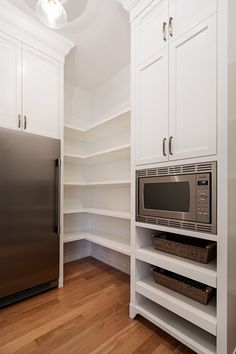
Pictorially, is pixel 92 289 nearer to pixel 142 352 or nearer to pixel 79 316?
pixel 79 316

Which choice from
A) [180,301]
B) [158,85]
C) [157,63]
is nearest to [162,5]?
[157,63]

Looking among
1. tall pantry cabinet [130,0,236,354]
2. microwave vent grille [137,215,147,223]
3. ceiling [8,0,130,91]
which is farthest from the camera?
ceiling [8,0,130,91]

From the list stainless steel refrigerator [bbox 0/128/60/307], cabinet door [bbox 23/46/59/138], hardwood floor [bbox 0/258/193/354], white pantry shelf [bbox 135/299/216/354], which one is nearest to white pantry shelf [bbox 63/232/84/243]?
stainless steel refrigerator [bbox 0/128/60/307]

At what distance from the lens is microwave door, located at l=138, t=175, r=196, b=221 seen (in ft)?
4.09

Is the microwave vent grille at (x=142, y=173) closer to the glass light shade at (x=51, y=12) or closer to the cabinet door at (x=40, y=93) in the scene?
the cabinet door at (x=40, y=93)

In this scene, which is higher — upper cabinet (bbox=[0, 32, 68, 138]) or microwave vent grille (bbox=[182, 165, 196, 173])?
upper cabinet (bbox=[0, 32, 68, 138])

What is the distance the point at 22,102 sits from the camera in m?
1.87

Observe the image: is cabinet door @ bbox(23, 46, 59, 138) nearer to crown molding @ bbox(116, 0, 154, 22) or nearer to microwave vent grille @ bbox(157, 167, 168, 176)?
crown molding @ bbox(116, 0, 154, 22)

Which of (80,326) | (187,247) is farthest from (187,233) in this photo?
(80,326)

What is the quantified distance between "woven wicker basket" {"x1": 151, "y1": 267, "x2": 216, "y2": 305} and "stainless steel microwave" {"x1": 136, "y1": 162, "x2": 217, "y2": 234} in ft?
1.45

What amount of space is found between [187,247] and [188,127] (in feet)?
2.78

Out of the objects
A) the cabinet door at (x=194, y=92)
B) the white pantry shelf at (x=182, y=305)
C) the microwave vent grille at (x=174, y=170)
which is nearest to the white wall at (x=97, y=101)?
the cabinet door at (x=194, y=92)

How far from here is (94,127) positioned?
2514 mm

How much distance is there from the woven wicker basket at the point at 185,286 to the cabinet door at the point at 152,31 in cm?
176
